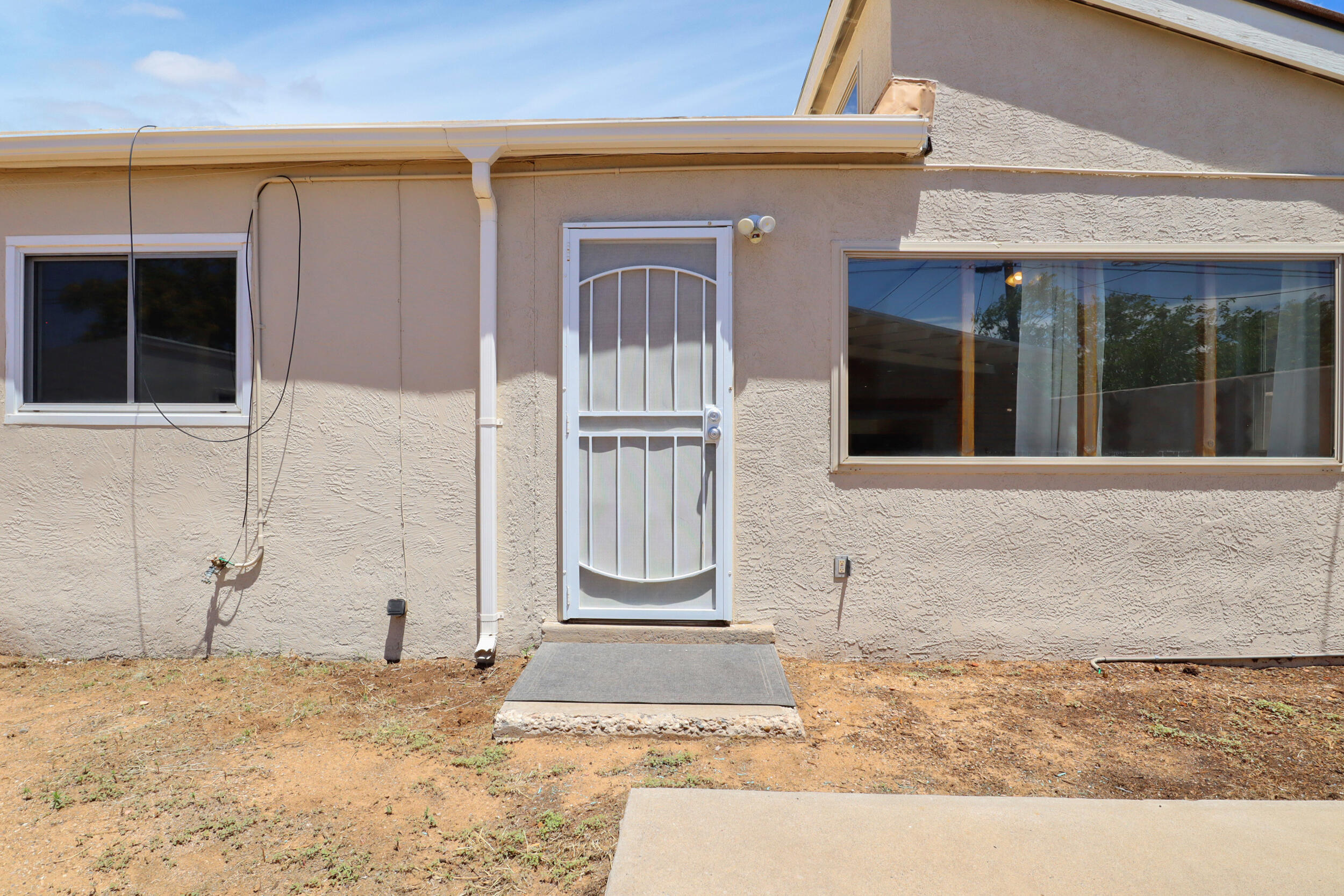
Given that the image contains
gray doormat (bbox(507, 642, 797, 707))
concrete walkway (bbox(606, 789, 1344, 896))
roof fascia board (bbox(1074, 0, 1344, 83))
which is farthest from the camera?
roof fascia board (bbox(1074, 0, 1344, 83))

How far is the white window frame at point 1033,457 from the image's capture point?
4.21m

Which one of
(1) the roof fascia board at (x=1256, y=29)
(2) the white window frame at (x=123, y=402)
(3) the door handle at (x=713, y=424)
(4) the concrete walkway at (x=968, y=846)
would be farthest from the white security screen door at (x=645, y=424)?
(1) the roof fascia board at (x=1256, y=29)

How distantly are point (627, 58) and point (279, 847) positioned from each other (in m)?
6.86

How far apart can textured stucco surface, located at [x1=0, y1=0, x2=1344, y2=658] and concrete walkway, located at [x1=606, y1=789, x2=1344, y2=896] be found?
5.35ft

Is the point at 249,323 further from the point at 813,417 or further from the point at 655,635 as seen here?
the point at 813,417

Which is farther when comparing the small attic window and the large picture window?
the small attic window

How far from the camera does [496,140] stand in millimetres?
4035

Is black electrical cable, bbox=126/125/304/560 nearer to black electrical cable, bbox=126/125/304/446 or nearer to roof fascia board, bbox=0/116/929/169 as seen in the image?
black electrical cable, bbox=126/125/304/446

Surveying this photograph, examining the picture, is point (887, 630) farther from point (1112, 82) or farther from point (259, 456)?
point (259, 456)

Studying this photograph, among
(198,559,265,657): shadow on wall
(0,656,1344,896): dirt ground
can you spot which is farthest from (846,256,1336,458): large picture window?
(198,559,265,657): shadow on wall

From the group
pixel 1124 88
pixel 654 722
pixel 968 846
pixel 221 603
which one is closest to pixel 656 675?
pixel 654 722

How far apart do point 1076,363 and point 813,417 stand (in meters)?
1.65

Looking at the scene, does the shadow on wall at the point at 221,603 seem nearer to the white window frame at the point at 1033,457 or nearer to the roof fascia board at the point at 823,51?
the white window frame at the point at 1033,457

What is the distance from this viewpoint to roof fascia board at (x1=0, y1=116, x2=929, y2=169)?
3.98 metres
